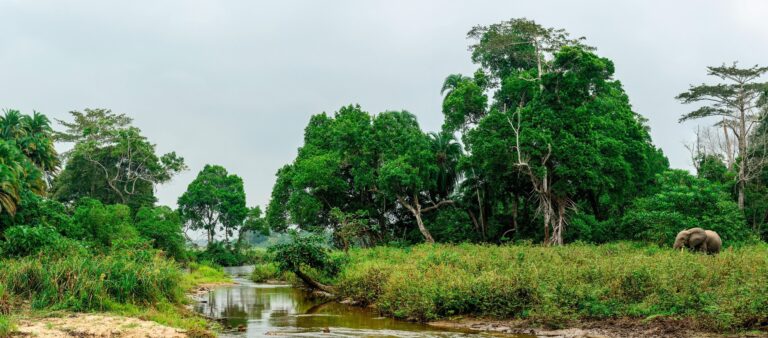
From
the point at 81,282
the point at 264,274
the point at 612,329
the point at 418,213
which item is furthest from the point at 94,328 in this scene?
the point at 418,213

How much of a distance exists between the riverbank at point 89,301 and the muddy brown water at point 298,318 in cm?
194

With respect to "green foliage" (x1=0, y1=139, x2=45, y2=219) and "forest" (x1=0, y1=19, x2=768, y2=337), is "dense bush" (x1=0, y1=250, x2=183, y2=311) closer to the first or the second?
"forest" (x1=0, y1=19, x2=768, y2=337)

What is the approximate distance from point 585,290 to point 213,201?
2160 inches

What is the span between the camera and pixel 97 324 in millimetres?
14062

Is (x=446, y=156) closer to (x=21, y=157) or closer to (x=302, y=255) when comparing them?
(x=302, y=255)

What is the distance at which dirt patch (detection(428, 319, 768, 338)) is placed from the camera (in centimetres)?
1362

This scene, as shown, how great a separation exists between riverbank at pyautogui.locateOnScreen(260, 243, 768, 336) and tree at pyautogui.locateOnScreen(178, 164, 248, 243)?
46.6 metres

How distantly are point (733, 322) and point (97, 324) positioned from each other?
13.8 metres

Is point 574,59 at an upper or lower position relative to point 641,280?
upper

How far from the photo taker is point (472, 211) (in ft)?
144

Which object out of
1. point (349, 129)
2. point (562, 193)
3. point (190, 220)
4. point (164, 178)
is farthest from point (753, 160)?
point (190, 220)

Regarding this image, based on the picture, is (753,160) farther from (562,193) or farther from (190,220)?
(190,220)

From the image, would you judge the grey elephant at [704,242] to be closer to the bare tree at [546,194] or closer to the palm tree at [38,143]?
the bare tree at [546,194]

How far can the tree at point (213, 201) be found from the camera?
65125 mm
